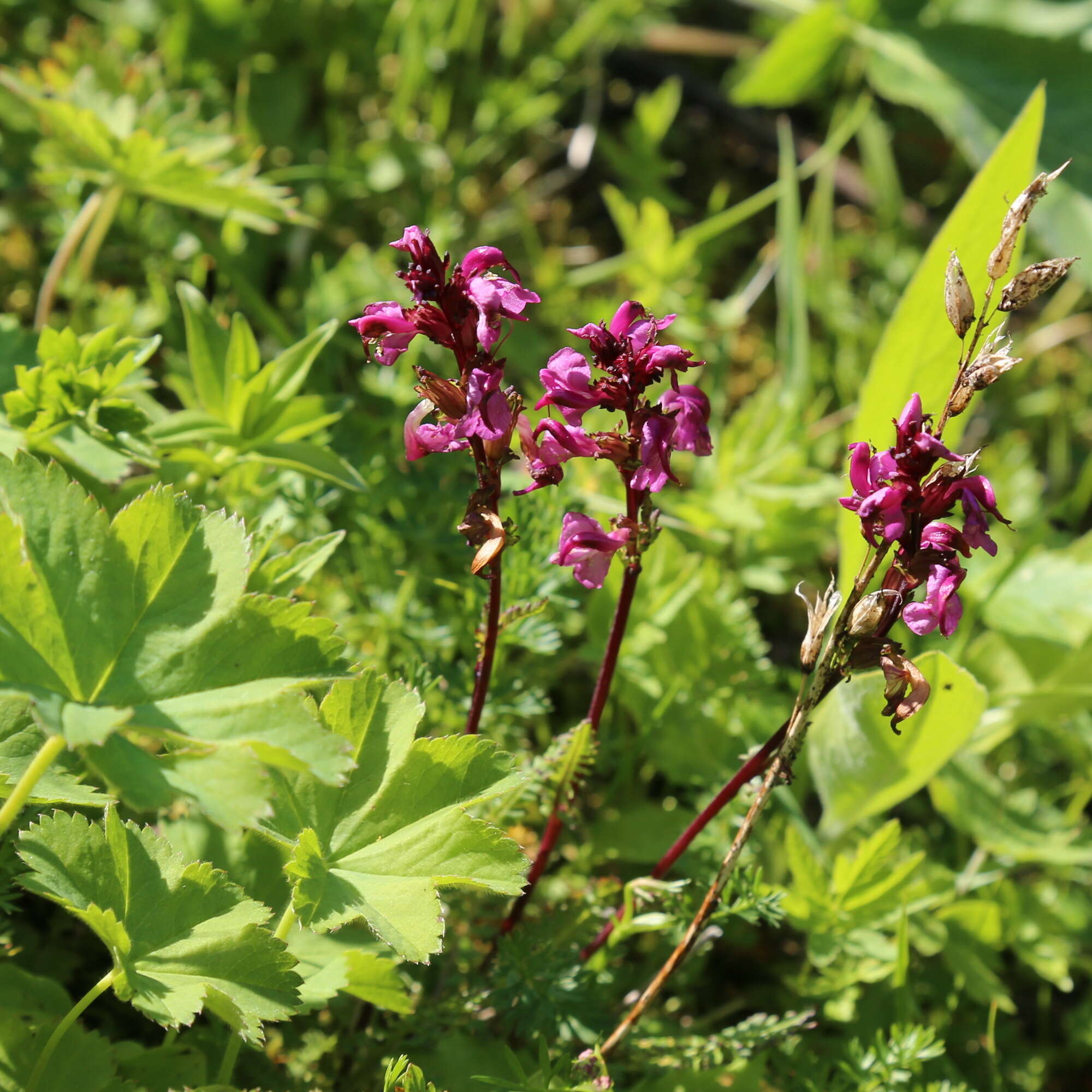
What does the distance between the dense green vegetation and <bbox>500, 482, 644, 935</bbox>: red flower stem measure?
1.9 inches

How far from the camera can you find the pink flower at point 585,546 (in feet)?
4.51

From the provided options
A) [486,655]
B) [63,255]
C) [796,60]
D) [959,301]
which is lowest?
[486,655]

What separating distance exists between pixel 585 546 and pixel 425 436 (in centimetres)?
26

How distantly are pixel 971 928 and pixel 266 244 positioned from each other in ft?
8.60

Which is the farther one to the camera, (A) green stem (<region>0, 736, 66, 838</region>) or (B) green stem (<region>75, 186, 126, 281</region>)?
(B) green stem (<region>75, 186, 126, 281</region>)

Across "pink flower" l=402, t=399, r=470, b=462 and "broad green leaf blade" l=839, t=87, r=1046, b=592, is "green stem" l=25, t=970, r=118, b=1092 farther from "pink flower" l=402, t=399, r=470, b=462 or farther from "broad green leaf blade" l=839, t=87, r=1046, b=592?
"broad green leaf blade" l=839, t=87, r=1046, b=592

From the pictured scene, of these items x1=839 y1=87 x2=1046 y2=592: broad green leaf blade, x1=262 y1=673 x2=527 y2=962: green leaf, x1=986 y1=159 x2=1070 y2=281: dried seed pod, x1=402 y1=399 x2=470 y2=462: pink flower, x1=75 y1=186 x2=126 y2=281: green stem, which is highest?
x1=839 y1=87 x2=1046 y2=592: broad green leaf blade

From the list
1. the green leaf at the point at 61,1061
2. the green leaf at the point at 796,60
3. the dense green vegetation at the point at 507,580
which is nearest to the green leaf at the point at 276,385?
the dense green vegetation at the point at 507,580

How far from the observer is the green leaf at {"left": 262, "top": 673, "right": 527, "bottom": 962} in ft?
4.56

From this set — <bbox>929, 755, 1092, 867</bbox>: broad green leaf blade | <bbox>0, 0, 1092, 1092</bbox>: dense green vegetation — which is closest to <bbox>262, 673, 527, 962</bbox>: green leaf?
<bbox>0, 0, 1092, 1092</bbox>: dense green vegetation

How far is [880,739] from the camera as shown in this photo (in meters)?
1.87

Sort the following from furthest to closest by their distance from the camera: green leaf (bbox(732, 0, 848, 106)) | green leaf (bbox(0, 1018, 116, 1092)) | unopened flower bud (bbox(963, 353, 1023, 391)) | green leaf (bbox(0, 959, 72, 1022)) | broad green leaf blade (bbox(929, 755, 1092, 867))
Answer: green leaf (bbox(732, 0, 848, 106)), broad green leaf blade (bbox(929, 755, 1092, 867)), green leaf (bbox(0, 959, 72, 1022)), green leaf (bbox(0, 1018, 116, 1092)), unopened flower bud (bbox(963, 353, 1023, 391))

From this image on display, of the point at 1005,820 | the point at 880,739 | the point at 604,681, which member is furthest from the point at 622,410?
the point at 1005,820

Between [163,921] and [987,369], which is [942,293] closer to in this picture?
[987,369]
